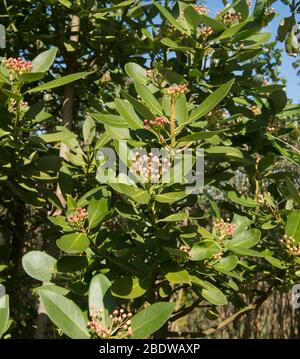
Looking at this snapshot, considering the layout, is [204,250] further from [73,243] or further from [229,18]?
[229,18]

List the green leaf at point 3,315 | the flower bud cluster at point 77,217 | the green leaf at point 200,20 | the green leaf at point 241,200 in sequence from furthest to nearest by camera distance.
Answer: the green leaf at point 241,200 < the green leaf at point 200,20 < the flower bud cluster at point 77,217 < the green leaf at point 3,315

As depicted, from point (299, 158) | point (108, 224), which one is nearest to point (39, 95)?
point (108, 224)

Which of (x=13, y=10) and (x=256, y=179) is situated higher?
(x=13, y=10)

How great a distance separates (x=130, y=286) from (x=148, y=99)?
1.68 feet

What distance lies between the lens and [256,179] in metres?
1.87

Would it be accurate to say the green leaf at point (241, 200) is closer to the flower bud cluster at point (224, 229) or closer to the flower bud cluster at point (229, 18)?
the flower bud cluster at point (224, 229)

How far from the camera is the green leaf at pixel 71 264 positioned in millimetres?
1346

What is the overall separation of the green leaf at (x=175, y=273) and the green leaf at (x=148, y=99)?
1.40 feet

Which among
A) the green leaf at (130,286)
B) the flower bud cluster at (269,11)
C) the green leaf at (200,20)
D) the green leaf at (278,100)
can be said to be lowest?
the green leaf at (130,286)

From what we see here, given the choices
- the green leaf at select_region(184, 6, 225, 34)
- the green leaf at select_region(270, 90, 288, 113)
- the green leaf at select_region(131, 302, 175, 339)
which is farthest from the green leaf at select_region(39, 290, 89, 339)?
the green leaf at select_region(270, 90, 288, 113)

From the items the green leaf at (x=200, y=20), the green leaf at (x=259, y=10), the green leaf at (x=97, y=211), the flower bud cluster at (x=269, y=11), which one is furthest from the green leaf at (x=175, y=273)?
the flower bud cluster at (x=269, y=11)

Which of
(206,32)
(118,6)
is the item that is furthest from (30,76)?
(206,32)
